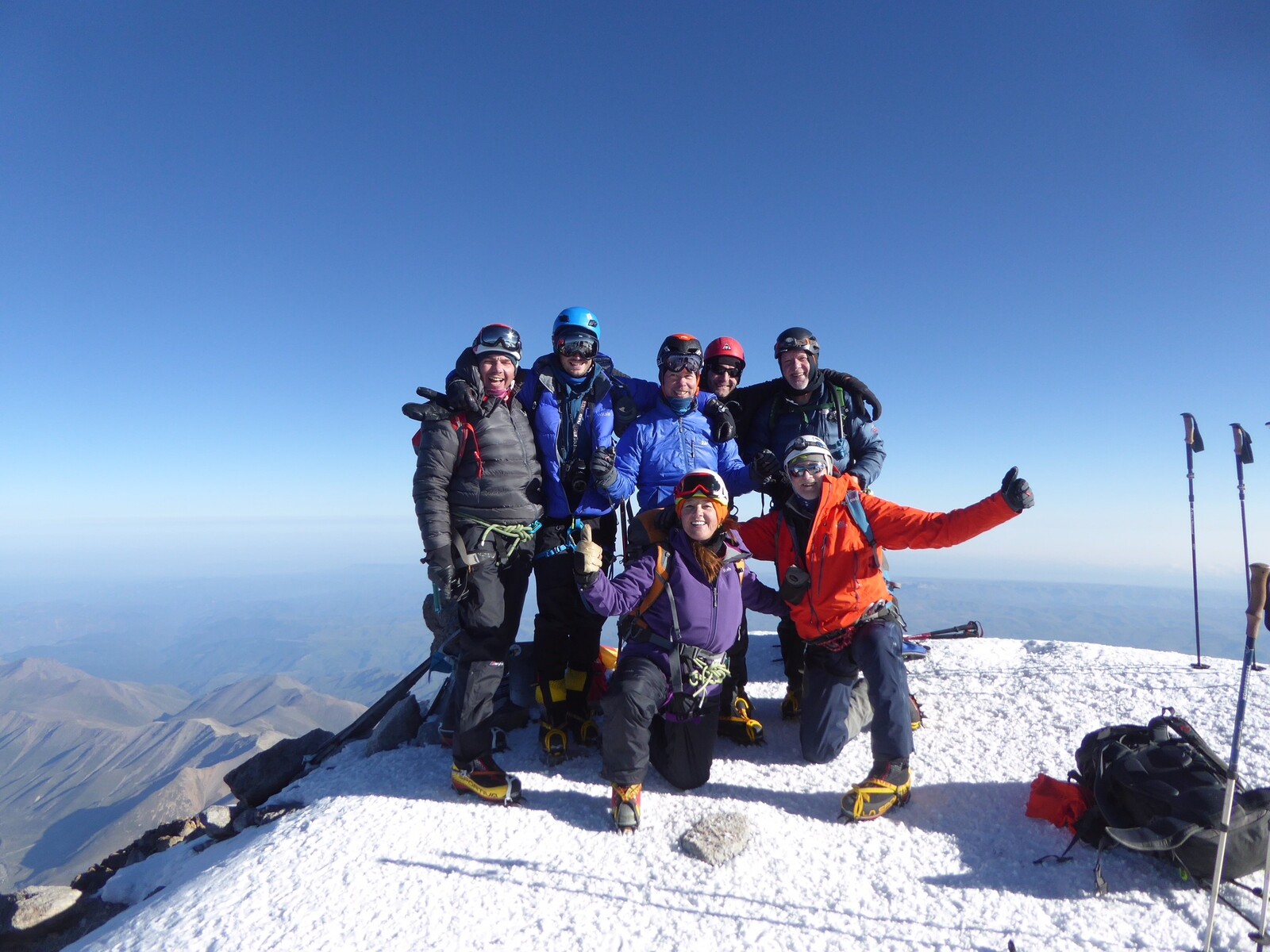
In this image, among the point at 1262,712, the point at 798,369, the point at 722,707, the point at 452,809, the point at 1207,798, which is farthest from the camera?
the point at 798,369

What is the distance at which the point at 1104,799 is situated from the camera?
416 centimetres

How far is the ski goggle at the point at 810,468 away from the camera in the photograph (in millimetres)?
5500

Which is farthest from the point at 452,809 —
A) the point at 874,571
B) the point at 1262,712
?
the point at 1262,712

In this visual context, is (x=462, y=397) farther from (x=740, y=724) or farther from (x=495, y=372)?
(x=740, y=724)

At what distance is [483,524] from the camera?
5.79m

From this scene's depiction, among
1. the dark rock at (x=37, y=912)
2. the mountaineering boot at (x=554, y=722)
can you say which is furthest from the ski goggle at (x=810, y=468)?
the dark rock at (x=37, y=912)

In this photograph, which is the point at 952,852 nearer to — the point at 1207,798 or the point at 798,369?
the point at 1207,798

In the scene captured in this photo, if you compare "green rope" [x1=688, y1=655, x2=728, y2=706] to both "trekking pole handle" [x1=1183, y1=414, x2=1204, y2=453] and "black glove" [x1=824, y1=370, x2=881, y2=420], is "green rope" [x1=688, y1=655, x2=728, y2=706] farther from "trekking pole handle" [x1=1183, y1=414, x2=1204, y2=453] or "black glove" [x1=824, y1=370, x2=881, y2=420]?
"trekking pole handle" [x1=1183, y1=414, x2=1204, y2=453]

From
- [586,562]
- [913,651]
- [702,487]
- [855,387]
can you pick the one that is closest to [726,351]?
[855,387]

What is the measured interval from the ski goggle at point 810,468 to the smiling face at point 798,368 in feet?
5.66

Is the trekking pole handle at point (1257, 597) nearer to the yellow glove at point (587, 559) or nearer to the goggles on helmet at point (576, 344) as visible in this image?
the yellow glove at point (587, 559)

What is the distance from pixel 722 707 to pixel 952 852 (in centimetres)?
259

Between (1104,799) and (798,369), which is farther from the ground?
(798,369)

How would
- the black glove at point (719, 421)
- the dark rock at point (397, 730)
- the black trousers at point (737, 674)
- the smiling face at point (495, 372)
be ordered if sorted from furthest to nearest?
the dark rock at point (397, 730) → the black glove at point (719, 421) → the black trousers at point (737, 674) → the smiling face at point (495, 372)
